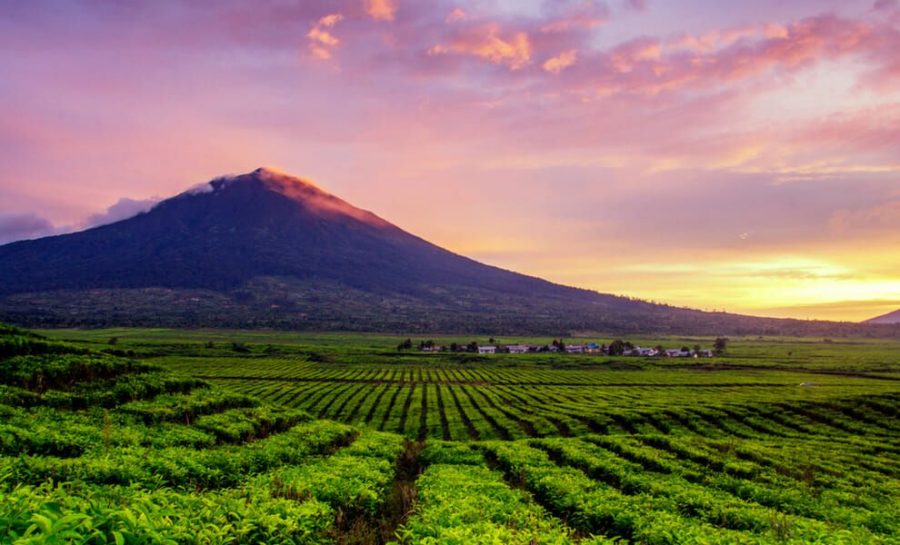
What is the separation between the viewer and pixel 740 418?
55781 millimetres

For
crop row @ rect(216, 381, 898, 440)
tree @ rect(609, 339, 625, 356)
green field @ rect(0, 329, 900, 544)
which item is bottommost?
tree @ rect(609, 339, 625, 356)

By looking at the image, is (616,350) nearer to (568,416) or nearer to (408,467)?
(568,416)

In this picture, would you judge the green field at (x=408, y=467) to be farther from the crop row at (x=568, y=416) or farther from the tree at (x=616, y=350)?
the tree at (x=616, y=350)

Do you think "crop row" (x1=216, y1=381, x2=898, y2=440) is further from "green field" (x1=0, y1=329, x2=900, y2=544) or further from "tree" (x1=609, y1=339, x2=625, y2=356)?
"tree" (x1=609, y1=339, x2=625, y2=356)

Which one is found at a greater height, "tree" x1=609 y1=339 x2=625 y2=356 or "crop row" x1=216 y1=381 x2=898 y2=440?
"crop row" x1=216 y1=381 x2=898 y2=440

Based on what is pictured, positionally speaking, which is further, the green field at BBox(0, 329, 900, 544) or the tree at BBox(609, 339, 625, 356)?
the tree at BBox(609, 339, 625, 356)

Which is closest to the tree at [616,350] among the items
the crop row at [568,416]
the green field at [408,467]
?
the crop row at [568,416]

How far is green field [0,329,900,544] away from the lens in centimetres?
896

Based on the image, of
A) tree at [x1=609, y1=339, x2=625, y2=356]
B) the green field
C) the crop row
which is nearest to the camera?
the green field

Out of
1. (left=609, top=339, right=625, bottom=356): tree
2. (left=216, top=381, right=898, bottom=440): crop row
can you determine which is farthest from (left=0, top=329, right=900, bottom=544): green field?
(left=609, top=339, right=625, bottom=356): tree

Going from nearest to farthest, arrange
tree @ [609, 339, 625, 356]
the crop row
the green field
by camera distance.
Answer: the green field → the crop row → tree @ [609, 339, 625, 356]

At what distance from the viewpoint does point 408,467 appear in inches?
1180

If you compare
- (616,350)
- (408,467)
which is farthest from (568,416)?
(616,350)

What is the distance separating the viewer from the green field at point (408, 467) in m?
8.96
